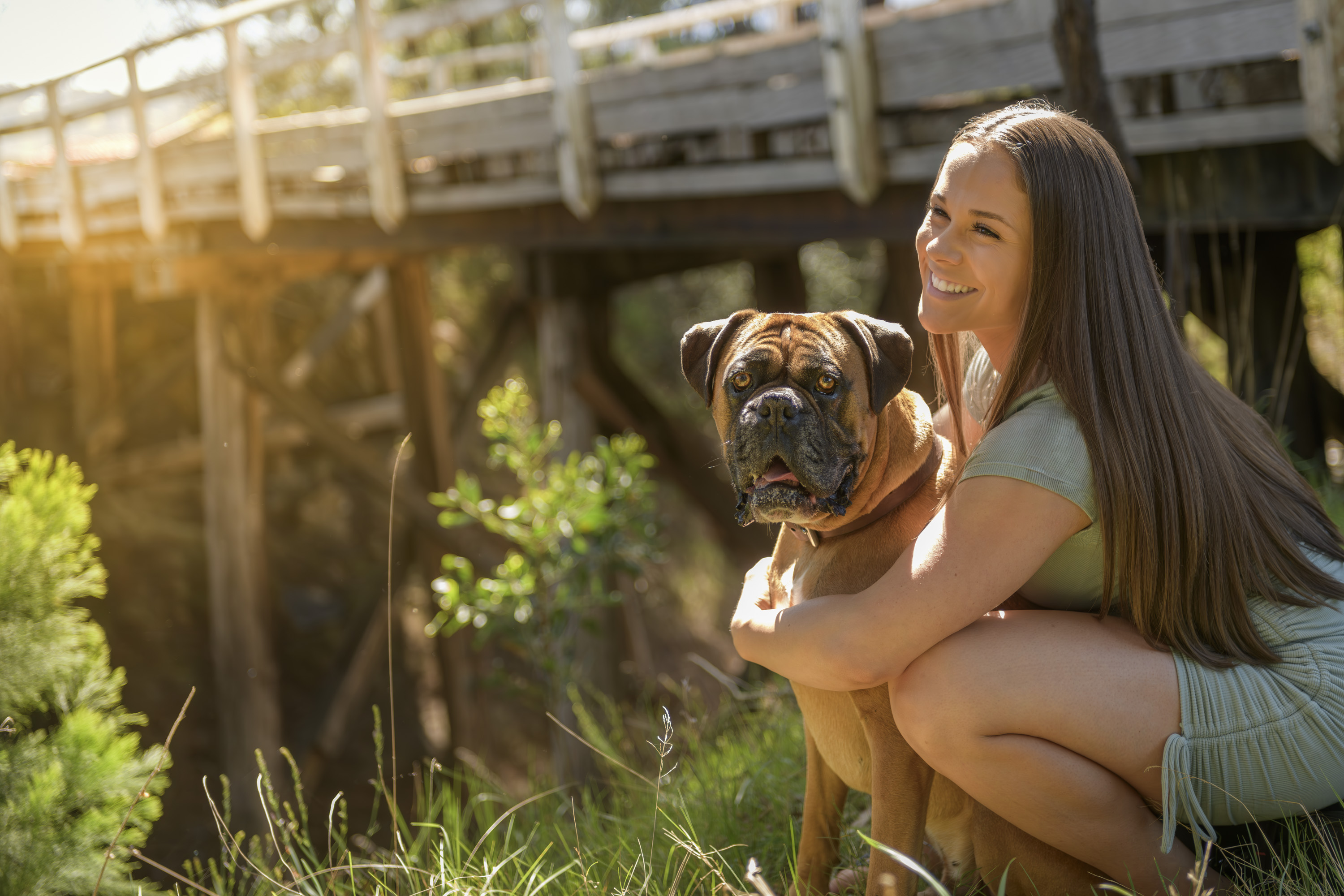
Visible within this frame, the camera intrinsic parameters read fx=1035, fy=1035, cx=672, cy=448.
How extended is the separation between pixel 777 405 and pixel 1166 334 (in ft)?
2.07

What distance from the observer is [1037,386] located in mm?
1662

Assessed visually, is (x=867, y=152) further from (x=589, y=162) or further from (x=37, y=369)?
(x=37, y=369)

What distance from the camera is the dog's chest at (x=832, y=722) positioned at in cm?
179

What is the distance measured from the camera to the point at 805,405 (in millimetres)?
1725

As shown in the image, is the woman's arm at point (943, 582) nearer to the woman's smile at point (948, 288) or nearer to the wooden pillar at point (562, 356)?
the woman's smile at point (948, 288)

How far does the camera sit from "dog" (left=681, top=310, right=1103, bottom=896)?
1665mm

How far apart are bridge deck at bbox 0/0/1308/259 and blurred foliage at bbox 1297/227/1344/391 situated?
85.2 inches

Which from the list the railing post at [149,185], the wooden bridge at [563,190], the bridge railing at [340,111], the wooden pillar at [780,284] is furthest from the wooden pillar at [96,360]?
the wooden pillar at [780,284]

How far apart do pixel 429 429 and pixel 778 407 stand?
4589 millimetres

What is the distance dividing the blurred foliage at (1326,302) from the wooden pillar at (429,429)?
4480mm

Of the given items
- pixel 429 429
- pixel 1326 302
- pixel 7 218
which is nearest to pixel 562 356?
pixel 429 429

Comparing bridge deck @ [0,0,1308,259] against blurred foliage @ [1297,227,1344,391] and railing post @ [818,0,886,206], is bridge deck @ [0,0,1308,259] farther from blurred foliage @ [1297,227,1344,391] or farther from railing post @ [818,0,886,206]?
blurred foliage @ [1297,227,1344,391]

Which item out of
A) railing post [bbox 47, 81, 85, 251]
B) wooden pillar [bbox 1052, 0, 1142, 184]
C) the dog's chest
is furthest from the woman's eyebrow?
railing post [bbox 47, 81, 85, 251]

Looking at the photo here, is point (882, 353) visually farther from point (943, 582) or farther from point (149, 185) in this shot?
point (149, 185)
